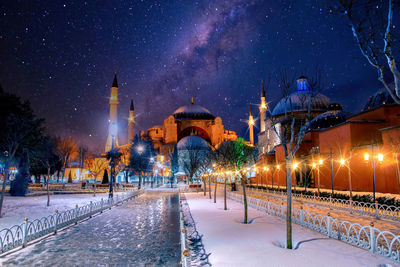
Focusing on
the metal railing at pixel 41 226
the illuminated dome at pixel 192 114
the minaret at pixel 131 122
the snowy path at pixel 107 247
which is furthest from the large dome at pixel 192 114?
the snowy path at pixel 107 247

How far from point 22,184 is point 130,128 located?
51485mm

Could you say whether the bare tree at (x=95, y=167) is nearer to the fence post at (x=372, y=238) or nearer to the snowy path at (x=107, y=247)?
the snowy path at (x=107, y=247)

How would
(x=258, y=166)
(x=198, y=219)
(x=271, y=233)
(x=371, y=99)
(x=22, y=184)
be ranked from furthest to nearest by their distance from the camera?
(x=258, y=166), (x=371, y=99), (x=22, y=184), (x=198, y=219), (x=271, y=233)

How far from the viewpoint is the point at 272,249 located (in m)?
6.97

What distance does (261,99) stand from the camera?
192 feet

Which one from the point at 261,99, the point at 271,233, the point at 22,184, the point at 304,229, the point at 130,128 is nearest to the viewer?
the point at 271,233

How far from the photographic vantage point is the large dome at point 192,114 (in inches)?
3252

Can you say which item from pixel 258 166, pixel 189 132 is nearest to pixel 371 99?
pixel 258 166

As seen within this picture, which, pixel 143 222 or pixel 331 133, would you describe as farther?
pixel 331 133

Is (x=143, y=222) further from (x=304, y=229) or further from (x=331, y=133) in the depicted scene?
(x=331, y=133)

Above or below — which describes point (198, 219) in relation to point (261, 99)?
below

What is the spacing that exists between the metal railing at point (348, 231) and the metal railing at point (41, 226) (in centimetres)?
929

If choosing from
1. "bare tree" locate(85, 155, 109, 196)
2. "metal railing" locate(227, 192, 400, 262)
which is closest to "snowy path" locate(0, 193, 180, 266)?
"metal railing" locate(227, 192, 400, 262)

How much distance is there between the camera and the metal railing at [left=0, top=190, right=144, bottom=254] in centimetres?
746
